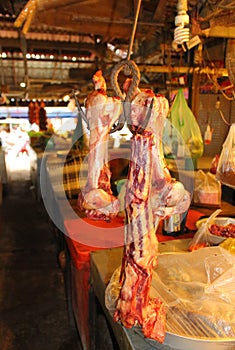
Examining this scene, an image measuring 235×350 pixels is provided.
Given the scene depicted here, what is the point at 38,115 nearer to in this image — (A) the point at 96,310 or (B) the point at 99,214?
(A) the point at 96,310

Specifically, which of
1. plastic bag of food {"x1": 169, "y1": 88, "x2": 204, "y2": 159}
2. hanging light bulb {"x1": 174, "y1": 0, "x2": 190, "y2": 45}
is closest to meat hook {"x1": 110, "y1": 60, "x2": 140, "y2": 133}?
hanging light bulb {"x1": 174, "y1": 0, "x2": 190, "y2": 45}

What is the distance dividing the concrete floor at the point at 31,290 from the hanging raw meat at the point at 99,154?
93.5 inches

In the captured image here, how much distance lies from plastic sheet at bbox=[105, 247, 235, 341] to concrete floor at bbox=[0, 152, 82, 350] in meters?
1.93

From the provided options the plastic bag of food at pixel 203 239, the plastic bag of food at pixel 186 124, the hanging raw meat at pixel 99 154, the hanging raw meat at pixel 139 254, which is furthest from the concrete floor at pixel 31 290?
the plastic bag of food at pixel 186 124

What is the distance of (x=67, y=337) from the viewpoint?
297 cm

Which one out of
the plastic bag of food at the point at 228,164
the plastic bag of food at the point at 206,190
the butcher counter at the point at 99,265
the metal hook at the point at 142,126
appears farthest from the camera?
the plastic bag of food at the point at 206,190

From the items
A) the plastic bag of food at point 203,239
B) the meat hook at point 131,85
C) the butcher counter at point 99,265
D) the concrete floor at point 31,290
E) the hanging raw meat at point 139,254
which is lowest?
the concrete floor at point 31,290

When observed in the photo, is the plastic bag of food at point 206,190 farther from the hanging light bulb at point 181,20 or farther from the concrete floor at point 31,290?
the concrete floor at point 31,290

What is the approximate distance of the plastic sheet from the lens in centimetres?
110

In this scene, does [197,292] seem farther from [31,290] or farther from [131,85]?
[31,290]

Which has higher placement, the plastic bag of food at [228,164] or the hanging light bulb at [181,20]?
the hanging light bulb at [181,20]

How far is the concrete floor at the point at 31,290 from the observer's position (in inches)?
116

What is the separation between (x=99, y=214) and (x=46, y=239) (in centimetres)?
456

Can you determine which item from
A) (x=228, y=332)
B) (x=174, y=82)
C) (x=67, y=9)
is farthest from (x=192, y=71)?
(x=228, y=332)
